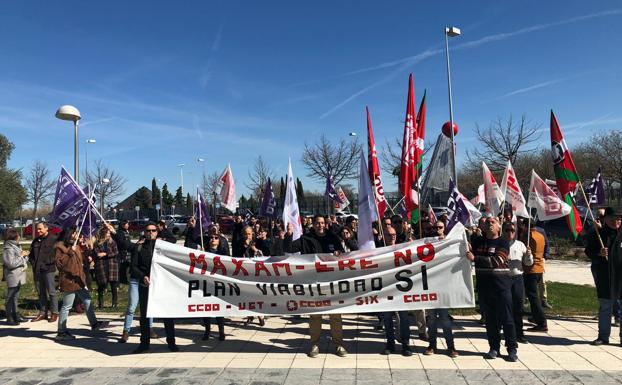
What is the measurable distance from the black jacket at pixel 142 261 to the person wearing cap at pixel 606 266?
23.1ft

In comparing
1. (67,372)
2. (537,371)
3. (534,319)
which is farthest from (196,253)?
(534,319)

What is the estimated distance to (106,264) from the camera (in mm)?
10805

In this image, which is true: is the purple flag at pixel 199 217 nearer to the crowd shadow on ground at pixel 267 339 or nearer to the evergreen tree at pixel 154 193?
the crowd shadow on ground at pixel 267 339

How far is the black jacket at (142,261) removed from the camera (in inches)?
284

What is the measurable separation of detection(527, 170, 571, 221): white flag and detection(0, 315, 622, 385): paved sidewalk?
202cm

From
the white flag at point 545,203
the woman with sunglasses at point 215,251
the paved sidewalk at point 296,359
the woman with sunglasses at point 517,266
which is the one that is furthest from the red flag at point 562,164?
the woman with sunglasses at point 215,251

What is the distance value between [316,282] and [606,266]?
4.67 meters

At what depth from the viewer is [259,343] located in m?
7.50

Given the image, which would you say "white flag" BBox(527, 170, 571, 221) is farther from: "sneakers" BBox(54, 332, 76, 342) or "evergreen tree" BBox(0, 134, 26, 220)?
"evergreen tree" BBox(0, 134, 26, 220)

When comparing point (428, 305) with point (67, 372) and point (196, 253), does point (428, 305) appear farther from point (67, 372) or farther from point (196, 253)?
point (67, 372)

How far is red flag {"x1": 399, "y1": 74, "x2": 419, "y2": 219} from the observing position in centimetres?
850

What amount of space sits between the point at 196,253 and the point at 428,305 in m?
3.61

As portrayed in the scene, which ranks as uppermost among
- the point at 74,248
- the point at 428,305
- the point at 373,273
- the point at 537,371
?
A: the point at 74,248

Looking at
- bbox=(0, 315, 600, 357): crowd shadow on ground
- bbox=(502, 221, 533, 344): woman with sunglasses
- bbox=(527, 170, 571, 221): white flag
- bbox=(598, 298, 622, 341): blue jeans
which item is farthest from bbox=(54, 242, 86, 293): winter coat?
bbox=(598, 298, 622, 341): blue jeans
